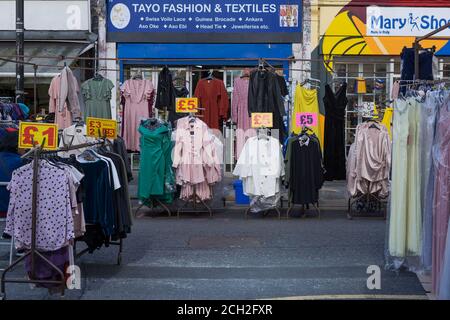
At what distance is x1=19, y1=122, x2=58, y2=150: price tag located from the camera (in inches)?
235

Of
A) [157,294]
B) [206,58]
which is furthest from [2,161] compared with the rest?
[206,58]

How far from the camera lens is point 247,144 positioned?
10.5m

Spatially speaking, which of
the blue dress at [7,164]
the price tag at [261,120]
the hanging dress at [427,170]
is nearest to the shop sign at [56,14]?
the price tag at [261,120]

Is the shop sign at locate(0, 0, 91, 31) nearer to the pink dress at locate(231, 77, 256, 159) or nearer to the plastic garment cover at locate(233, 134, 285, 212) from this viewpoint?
the pink dress at locate(231, 77, 256, 159)

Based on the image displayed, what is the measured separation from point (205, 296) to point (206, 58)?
32.6 ft

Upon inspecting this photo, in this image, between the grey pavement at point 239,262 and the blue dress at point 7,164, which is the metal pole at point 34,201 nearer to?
the grey pavement at point 239,262

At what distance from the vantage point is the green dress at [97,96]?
39.6 ft

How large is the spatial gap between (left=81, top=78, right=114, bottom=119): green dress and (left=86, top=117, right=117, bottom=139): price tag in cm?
484

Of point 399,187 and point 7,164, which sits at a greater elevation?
point 7,164

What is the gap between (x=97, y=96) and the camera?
12078 millimetres

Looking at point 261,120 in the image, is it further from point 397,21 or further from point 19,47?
point 397,21

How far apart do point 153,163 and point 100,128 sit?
3.17 metres

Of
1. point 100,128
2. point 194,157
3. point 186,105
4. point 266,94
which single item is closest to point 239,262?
point 100,128
